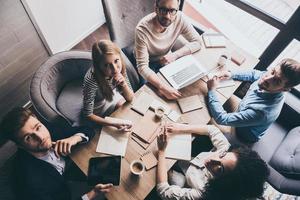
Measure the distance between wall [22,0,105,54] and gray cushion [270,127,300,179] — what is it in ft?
8.57

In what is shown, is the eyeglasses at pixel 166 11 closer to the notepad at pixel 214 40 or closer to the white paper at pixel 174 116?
the notepad at pixel 214 40

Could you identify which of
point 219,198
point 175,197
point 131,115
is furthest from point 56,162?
point 219,198

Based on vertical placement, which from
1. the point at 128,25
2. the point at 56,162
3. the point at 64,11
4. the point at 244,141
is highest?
the point at 64,11

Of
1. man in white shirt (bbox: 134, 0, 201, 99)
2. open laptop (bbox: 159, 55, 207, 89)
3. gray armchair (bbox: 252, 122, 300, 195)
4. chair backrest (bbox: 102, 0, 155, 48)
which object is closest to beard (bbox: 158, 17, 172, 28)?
man in white shirt (bbox: 134, 0, 201, 99)

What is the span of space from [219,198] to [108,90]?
1.09 m

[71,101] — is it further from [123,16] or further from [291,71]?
[291,71]

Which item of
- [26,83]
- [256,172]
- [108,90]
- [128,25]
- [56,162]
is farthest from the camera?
[26,83]

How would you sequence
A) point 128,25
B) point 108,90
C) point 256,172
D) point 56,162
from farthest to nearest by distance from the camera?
point 128,25 → point 108,90 → point 56,162 → point 256,172

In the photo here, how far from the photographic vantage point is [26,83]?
2.65 meters

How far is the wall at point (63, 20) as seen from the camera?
8.28 ft

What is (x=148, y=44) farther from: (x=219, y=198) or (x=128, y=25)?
(x=219, y=198)

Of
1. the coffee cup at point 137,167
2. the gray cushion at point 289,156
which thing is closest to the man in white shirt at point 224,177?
the coffee cup at point 137,167

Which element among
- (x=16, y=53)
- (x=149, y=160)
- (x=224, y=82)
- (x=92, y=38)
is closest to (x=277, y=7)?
(x=224, y=82)

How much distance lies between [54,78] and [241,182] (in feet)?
5.43
